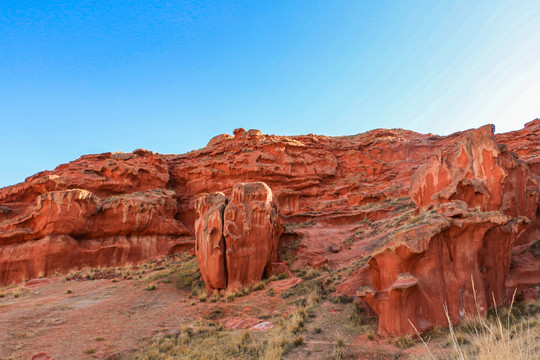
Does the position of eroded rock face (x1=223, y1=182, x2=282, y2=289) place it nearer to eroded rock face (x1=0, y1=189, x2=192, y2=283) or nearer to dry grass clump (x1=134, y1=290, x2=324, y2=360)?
dry grass clump (x1=134, y1=290, x2=324, y2=360)

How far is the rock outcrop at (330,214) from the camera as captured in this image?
26.6 feet

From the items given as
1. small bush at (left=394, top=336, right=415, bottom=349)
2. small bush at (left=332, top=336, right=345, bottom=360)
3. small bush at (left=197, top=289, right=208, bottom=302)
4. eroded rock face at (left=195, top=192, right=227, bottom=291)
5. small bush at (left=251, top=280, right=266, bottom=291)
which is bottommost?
small bush at (left=197, top=289, right=208, bottom=302)

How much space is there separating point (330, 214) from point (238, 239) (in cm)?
1413

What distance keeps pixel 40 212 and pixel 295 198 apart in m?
27.0

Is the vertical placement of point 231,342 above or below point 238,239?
below

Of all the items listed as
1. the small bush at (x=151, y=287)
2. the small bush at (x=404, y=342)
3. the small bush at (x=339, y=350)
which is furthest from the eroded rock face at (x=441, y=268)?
the small bush at (x=151, y=287)

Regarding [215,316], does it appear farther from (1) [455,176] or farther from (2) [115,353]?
(1) [455,176]

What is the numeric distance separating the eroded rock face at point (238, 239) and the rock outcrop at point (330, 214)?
8 centimetres

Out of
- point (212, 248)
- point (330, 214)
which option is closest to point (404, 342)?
point (212, 248)

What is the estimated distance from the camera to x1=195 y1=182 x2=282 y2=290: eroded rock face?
613 inches

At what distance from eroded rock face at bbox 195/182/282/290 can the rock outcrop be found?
8 centimetres

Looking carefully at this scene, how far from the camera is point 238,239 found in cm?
1587

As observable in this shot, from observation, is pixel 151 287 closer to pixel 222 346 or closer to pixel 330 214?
pixel 222 346

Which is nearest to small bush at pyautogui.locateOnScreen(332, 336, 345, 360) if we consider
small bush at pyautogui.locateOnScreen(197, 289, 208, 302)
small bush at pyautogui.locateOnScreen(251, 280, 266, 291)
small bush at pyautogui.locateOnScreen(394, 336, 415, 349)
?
small bush at pyautogui.locateOnScreen(394, 336, 415, 349)
